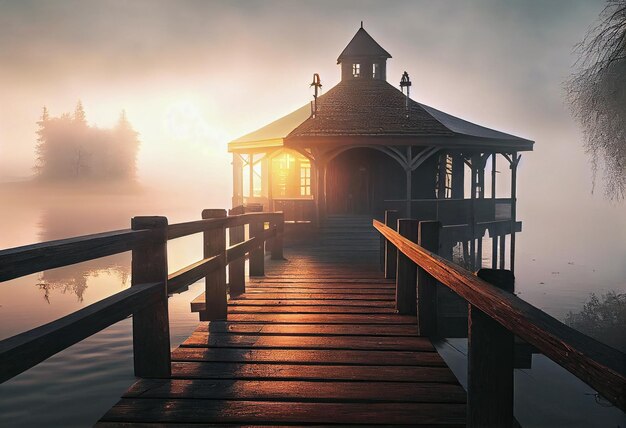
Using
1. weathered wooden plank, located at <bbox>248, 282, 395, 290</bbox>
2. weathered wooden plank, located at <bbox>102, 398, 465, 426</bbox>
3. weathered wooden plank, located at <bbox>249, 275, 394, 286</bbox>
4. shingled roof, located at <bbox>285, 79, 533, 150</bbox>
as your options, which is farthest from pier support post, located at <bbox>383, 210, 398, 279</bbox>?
shingled roof, located at <bbox>285, 79, 533, 150</bbox>

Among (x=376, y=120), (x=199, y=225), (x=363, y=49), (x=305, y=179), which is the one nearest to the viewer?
(x=199, y=225)

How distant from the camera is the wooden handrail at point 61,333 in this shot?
6.05 feet

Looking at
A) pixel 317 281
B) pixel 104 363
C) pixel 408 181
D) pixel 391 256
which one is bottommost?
pixel 104 363

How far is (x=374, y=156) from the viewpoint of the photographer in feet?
66.1

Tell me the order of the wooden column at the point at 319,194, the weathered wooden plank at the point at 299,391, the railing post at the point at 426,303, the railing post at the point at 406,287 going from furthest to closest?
the wooden column at the point at 319,194
the railing post at the point at 406,287
the railing post at the point at 426,303
the weathered wooden plank at the point at 299,391

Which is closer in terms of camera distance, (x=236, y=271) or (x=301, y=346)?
(x=301, y=346)

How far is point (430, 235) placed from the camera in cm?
456

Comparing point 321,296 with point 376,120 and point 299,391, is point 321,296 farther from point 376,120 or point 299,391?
point 376,120

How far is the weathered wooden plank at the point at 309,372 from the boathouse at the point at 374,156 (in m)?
12.9

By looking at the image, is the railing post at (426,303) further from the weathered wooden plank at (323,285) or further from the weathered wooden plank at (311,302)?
the weathered wooden plank at (323,285)

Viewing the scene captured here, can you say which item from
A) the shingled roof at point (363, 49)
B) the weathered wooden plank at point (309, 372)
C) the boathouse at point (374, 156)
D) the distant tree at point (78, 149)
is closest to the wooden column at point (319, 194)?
the boathouse at point (374, 156)

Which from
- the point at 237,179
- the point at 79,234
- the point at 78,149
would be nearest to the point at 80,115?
the point at 78,149

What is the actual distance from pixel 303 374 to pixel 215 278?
1895 millimetres

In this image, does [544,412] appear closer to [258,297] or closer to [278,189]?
[258,297]
